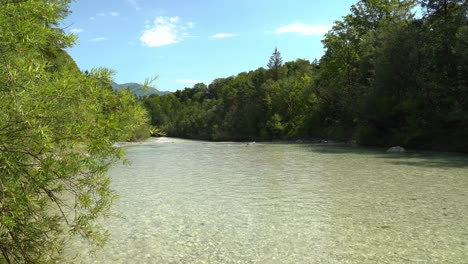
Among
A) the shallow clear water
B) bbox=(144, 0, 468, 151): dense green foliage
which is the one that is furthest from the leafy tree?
the shallow clear water

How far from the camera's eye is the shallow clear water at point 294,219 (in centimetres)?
713

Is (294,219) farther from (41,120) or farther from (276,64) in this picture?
(276,64)

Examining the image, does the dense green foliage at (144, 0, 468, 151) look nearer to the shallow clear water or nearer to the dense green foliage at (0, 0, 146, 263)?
the dense green foliage at (0, 0, 146, 263)

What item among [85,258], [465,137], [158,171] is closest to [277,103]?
[465,137]

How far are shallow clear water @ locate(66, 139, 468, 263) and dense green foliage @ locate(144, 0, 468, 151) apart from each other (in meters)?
3.03

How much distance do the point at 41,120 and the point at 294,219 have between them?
718 centimetres

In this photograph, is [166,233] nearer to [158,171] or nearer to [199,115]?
[158,171]

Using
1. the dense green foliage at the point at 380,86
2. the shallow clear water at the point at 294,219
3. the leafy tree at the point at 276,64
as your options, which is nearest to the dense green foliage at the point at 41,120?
the dense green foliage at the point at 380,86

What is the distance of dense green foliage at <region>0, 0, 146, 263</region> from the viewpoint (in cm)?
363

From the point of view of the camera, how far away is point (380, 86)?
1345 inches

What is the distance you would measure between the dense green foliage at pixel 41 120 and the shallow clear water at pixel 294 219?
243 centimetres

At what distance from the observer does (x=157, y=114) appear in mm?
128375

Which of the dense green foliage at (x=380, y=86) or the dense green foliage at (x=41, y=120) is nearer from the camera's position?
the dense green foliage at (x=41, y=120)

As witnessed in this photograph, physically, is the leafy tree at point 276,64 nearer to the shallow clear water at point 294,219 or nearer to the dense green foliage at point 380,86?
the dense green foliage at point 380,86
